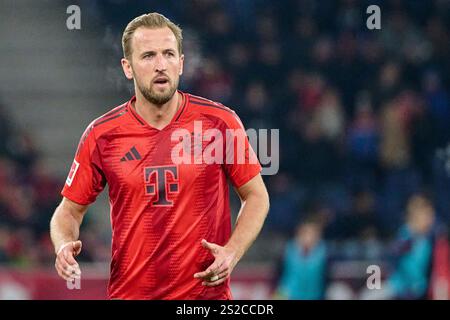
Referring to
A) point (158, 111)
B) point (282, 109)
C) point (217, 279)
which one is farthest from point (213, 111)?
point (282, 109)

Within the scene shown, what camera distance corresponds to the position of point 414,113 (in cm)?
1030

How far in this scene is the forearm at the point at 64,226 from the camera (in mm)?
4027

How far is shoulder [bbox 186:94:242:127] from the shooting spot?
411cm

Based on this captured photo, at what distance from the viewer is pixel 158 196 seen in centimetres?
398

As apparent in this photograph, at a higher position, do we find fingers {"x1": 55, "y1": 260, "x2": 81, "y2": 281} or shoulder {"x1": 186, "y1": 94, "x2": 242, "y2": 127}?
shoulder {"x1": 186, "y1": 94, "x2": 242, "y2": 127}

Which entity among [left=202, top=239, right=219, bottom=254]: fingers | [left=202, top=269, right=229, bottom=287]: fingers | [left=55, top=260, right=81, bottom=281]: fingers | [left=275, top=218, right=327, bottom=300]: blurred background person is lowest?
[left=275, top=218, right=327, bottom=300]: blurred background person

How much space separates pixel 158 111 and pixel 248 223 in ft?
2.26

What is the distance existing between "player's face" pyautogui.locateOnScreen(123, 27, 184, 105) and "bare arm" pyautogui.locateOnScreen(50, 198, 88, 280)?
0.68 meters

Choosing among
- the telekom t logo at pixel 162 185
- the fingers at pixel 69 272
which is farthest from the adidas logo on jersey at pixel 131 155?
the fingers at pixel 69 272

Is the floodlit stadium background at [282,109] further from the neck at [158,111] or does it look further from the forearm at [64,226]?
the neck at [158,111]

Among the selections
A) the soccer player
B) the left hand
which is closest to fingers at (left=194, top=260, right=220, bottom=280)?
the left hand

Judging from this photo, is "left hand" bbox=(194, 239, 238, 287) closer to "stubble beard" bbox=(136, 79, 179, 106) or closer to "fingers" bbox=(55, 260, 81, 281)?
"fingers" bbox=(55, 260, 81, 281)
